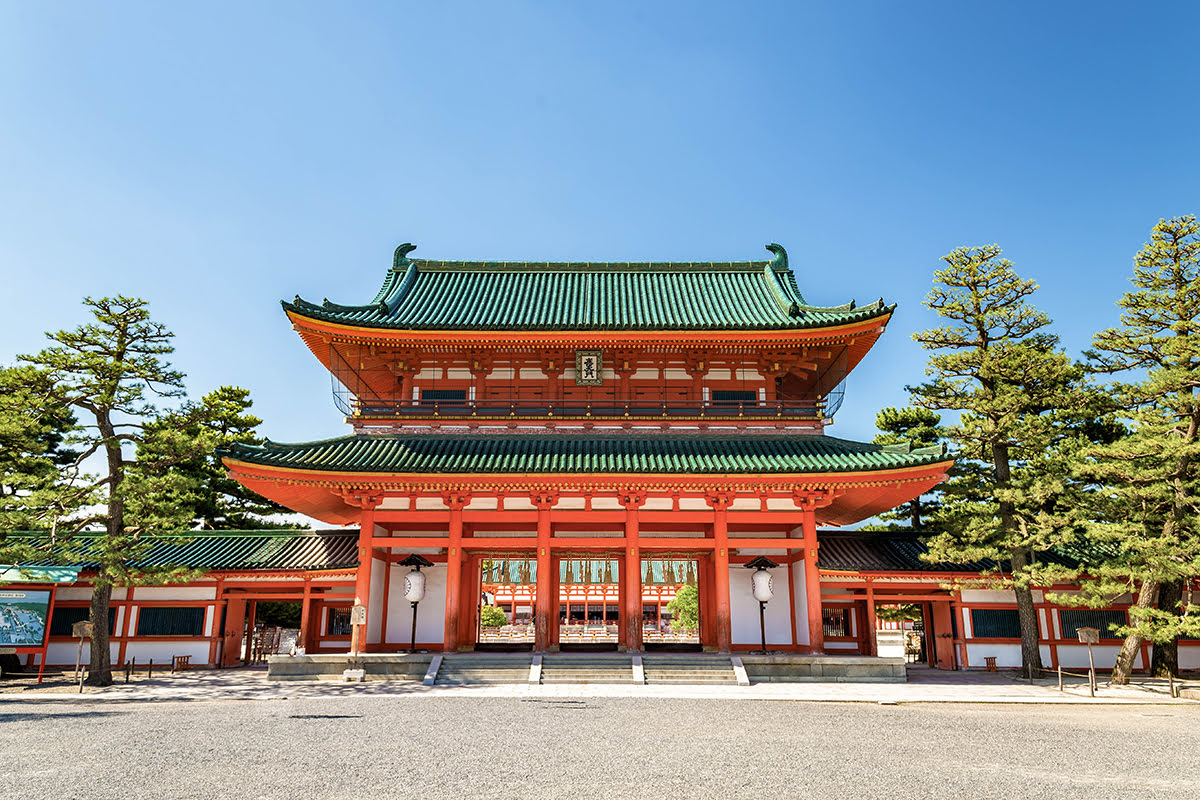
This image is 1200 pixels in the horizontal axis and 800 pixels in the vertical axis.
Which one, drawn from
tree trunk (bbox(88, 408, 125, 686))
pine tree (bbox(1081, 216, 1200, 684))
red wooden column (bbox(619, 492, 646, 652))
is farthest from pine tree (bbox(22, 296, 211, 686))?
pine tree (bbox(1081, 216, 1200, 684))

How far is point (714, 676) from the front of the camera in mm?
17453

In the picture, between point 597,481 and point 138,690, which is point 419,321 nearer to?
point 597,481

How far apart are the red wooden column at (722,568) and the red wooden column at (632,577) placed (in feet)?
7.04

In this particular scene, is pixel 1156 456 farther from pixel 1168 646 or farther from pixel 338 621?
pixel 338 621

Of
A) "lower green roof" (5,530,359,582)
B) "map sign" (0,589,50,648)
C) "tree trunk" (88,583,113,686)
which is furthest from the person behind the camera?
"lower green roof" (5,530,359,582)

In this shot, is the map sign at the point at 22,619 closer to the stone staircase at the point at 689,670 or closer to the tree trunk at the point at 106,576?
the tree trunk at the point at 106,576

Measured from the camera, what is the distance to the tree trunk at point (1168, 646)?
64.6 feet

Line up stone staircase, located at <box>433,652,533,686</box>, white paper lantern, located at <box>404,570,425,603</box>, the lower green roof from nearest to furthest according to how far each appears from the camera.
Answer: stone staircase, located at <box>433,652,533,686</box> < white paper lantern, located at <box>404,570,425,603</box> < the lower green roof

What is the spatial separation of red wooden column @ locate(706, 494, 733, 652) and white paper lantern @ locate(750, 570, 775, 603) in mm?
966

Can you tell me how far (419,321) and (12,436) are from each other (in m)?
11.3

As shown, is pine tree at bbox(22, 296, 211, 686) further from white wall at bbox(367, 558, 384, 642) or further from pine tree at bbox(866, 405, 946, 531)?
pine tree at bbox(866, 405, 946, 531)

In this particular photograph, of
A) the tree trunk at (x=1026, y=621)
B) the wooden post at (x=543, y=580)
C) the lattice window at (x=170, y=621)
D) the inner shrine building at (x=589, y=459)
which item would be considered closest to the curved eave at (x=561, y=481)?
the inner shrine building at (x=589, y=459)

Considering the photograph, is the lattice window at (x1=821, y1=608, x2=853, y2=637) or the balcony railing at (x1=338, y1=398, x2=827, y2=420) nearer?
the balcony railing at (x1=338, y1=398, x2=827, y2=420)

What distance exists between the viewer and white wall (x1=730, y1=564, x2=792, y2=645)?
20812mm
